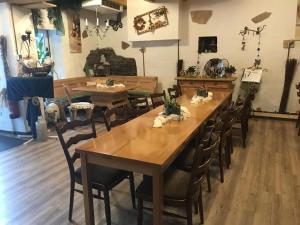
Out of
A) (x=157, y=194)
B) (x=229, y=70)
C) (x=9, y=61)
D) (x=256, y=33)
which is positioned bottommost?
(x=157, y=194)

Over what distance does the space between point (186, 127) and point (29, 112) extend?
10.7 ft

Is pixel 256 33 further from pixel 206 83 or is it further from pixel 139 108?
pixel 139 108

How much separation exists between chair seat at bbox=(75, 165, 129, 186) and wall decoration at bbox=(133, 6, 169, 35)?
4.64m

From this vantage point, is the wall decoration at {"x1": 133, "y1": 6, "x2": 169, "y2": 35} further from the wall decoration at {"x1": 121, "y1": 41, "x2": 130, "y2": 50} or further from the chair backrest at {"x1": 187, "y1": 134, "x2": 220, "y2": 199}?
the chair backrest at {"x1": 187, "y1": 134, "x2": 220, "y2": 199}

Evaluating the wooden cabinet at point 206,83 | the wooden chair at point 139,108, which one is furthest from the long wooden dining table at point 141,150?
the wooden cabinet at point 206,83

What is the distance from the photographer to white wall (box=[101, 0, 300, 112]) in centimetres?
528

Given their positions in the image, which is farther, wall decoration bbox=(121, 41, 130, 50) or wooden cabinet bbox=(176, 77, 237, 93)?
wall decoration bbox=(121, 41, 130, 50)

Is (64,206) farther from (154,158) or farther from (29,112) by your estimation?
(29,112)

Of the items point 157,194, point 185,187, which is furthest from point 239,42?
point 157,194

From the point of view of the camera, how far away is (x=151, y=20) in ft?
19.9

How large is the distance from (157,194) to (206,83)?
14.1 feet

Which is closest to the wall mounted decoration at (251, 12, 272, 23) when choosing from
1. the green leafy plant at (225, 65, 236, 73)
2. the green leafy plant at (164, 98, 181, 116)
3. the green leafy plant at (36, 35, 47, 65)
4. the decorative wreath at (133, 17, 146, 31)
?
the green leafy plant at (225, 65, 236, 73)

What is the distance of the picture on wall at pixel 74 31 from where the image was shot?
6.00m

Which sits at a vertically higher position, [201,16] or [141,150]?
[201,16]
